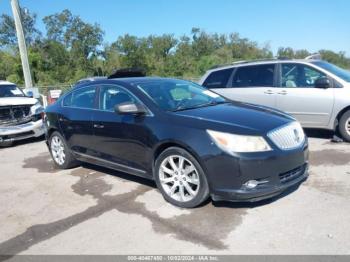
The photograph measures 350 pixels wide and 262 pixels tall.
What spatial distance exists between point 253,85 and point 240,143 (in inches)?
171

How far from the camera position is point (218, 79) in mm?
→ 8469

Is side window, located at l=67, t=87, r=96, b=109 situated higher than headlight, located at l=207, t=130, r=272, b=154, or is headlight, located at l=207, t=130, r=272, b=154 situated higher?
side window, located at l=67, t=87, r=96, b=109

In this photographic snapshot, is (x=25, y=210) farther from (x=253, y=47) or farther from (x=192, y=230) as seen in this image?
(x=253, y=47)

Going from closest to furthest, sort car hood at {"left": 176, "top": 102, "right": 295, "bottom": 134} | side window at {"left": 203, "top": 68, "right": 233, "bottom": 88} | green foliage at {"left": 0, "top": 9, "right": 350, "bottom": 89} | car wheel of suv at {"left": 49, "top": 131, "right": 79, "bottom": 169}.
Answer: car hood at {"left": 176, "top": 102, "right": 295, "bottom": 134}
car wheel of suv at {"left": 49, "top": 131, "right": 79, "bottom": 169}
side window at {"left": 203, "top": 68, "right": 233, "bottom": 88}
green foliage at {"left": 0, "top": 9, "right": 350, "bottom": 89}

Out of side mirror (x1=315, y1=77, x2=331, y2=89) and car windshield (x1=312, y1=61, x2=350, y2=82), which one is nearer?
side mirror (x1=315, y1=77, x2=331, y2=89)

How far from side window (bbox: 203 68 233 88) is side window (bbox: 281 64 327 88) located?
1287mm

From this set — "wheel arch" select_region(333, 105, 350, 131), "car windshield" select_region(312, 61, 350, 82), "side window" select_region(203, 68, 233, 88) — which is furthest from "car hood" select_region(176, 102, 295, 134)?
"side window" select_region(203, 68, 233, 88)

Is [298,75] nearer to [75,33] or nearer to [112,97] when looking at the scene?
[112,97]

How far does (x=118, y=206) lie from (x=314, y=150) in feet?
12.6

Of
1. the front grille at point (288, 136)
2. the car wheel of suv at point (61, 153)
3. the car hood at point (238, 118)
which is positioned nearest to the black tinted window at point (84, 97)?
the car wheel of suv at point (61, 153)

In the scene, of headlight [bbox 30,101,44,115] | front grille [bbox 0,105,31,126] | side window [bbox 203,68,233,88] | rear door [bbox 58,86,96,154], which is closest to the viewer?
rear door [bbox 58,86,96,154]

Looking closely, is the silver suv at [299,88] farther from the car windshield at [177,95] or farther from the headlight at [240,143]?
the headlight at [240,143]

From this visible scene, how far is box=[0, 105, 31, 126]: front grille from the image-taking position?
9.16 m

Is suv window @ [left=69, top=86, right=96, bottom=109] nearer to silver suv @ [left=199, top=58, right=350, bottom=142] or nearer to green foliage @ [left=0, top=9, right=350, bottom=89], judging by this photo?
silver suv @ [left=199, top=58, right=350, bottom=142]
